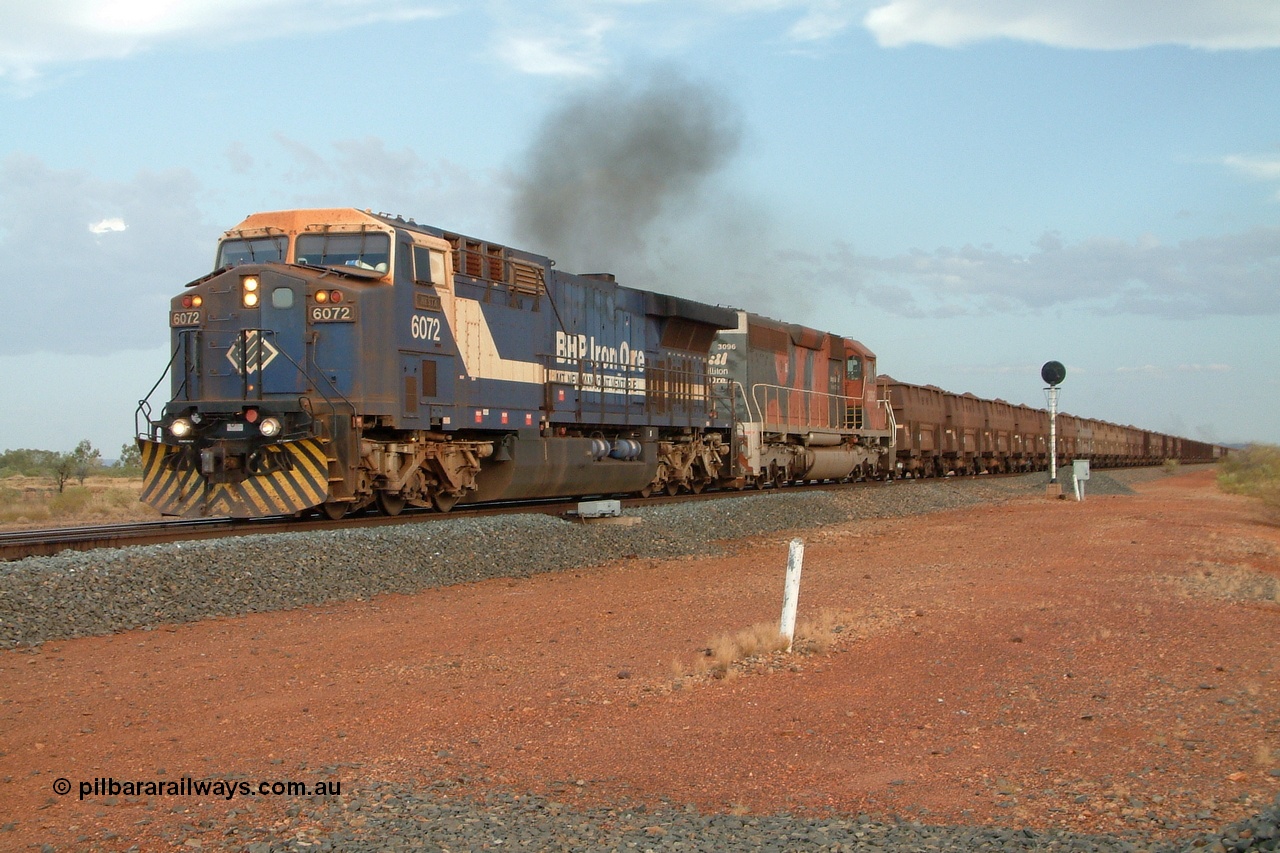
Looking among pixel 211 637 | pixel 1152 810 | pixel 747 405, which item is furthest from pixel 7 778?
pixel 747 405

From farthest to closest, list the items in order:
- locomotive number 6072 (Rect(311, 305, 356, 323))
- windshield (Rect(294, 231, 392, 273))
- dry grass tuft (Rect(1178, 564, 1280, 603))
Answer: windshield (Rect(294, 231, 392, 273)), locomotive number 6072 (Rect(311, 305, 356, 323)), dry grass tuft (Rect(1178, 564, 1280, 603))

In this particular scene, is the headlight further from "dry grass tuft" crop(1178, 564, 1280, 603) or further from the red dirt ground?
"dry grass tuft" crop(1178, 564, 1280, 603)

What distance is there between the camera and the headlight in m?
13.1

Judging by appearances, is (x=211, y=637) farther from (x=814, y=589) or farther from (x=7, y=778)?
(x=814, y=589)

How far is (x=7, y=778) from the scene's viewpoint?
5.09 metres

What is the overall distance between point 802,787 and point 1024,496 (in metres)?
25.9

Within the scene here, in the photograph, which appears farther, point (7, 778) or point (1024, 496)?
point (1024, 496)

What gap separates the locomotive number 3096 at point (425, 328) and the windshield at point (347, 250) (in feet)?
2.45

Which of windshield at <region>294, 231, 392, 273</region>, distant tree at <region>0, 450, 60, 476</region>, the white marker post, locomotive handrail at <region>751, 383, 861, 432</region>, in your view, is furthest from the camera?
distant tree at <region>0, 450, 60, 476</region>

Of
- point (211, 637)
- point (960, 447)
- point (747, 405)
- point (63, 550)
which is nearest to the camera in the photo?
point (211, 637)

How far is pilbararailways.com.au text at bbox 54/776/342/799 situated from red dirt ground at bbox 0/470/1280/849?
78 mm

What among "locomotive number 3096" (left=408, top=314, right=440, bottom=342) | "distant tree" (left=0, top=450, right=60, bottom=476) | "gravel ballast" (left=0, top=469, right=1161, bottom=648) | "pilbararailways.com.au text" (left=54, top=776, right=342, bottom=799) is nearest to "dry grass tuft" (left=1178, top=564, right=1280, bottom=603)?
"gravel ballast" (left=0, top=469, right=1161, bottom=648)

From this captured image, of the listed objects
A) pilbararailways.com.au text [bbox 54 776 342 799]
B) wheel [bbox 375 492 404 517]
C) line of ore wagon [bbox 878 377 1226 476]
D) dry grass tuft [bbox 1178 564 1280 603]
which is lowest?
pilbararailways.com.au text [bbox 54 776 342 799]

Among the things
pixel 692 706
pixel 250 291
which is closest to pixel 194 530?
pixel 250 291
